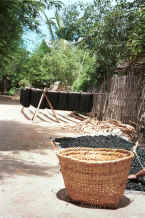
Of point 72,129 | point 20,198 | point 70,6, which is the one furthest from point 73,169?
point 70,6

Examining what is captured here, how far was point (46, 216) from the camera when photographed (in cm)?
269

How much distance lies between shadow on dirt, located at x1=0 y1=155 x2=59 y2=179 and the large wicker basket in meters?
1.15

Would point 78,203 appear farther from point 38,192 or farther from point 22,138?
point 22,138

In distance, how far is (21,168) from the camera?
4.40m

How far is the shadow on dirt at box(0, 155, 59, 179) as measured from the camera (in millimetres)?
4109

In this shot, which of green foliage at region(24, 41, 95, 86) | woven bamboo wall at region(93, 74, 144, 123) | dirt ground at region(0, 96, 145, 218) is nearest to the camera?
dirt ground at region(0, 96, 145, 218)

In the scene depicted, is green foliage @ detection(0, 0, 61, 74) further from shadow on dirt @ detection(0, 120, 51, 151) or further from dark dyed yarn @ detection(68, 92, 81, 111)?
dark dyed yarn @ detection(68, 92, 81, 111)

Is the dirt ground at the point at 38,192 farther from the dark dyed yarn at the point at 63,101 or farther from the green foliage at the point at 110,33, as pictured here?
the green foliage at the point at 110,33

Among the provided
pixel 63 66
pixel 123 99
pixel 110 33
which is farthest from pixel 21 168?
pixel 63 66

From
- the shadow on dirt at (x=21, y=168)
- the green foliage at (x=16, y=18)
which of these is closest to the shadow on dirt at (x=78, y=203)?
the shadow on dirt at (x=21, y=168)

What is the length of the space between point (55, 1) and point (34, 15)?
542 mm

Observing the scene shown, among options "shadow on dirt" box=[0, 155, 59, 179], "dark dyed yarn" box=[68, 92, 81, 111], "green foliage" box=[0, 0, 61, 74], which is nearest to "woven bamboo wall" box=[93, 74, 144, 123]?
"dark dyed yarn" box=[68, 92, 81, 111]

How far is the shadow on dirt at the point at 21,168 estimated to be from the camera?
411 cm

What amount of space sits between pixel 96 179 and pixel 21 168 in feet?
5.79
